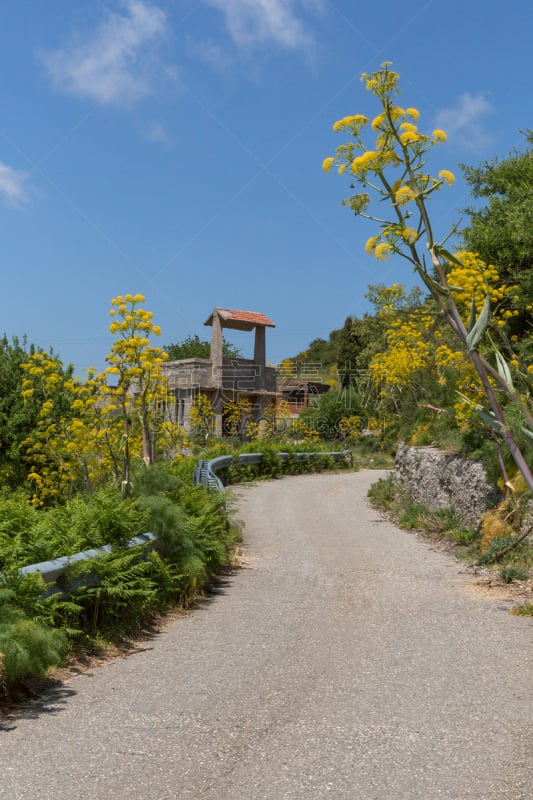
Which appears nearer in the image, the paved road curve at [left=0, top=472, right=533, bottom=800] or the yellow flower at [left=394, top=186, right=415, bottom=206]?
the paved road curve at [left=0, top=472, right=533, bottom=800]

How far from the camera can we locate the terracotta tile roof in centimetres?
3728

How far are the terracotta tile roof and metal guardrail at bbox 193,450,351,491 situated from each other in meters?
8.58

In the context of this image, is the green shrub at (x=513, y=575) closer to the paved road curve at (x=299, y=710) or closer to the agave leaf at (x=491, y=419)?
the paved road curve at (x=299, y=710)

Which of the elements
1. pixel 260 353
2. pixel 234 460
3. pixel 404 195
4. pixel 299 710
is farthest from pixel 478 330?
pixel 260 353

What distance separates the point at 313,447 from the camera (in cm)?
3225

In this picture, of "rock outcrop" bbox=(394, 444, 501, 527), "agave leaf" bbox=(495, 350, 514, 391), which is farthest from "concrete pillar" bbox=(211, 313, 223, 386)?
"agave leaf" bbox=(495, 350, 514, 391)

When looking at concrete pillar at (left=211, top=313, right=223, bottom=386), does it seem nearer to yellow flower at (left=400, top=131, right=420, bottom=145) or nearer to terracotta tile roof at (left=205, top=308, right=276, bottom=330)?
terracotta tile roof at (left=205, top=308, right=276, bottom=330)

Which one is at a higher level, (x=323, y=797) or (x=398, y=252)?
(x=398, y=252)

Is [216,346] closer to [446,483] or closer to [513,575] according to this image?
[446,483]

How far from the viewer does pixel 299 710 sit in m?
4.91

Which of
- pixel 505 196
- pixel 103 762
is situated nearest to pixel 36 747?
pixel 103 762

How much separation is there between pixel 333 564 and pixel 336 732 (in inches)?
266

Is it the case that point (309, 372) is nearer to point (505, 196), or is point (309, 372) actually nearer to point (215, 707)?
point (505, 196)

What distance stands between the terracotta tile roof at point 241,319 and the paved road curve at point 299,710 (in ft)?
94.6
